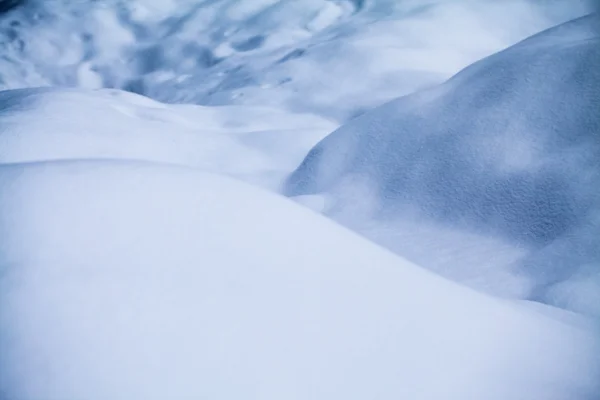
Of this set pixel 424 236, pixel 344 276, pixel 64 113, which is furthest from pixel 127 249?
pixel 64 113

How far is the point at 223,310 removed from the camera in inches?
18.5

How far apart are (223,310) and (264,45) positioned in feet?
9.75

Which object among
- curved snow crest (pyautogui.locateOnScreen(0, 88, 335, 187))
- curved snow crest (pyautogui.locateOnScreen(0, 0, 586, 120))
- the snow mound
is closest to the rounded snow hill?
the snow mound

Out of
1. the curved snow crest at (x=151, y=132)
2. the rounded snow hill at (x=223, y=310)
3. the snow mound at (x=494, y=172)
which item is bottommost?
the rounded snow hill at (x=223, y=310)

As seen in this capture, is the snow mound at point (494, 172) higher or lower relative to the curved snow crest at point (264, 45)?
lower

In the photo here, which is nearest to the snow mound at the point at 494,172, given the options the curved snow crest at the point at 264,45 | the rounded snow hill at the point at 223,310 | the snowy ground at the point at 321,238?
the snowy ground at the point at 321,238

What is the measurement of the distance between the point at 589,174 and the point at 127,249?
897mm

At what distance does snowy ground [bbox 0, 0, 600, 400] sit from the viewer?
43cm

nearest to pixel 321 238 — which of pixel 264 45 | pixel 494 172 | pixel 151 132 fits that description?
pixel 494 172

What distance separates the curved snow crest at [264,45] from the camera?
226cm

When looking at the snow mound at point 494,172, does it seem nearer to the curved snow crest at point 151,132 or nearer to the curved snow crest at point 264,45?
the curved snow crest at point 151,132

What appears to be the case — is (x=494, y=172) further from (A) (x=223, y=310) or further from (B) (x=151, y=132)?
(B) (x=151, y=132)

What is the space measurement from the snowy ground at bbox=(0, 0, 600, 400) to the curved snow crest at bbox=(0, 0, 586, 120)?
4 cm

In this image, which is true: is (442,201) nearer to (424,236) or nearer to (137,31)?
(424,236)
